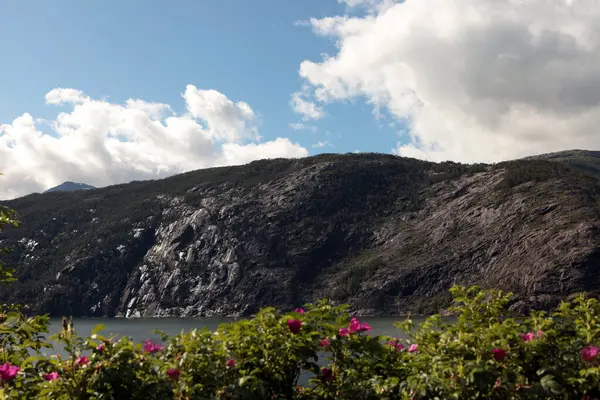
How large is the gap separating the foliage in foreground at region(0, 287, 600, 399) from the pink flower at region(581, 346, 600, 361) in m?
0.01

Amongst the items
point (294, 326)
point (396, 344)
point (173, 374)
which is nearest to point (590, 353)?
point (396, 344)

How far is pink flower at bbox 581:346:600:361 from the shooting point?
5.45 m

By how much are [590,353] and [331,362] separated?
10.3 ft

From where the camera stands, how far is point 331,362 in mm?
6969

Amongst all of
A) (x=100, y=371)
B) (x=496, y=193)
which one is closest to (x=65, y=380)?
(x=100, y=371)

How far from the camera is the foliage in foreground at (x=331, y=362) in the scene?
17.9ft

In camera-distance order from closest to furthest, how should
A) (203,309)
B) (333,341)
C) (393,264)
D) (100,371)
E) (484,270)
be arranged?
(100,371), (333,341), (484,270), (393,264), (203,309)

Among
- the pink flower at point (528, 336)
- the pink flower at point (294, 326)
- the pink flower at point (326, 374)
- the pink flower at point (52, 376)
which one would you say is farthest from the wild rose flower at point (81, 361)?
the pink flower at point (528, 336)

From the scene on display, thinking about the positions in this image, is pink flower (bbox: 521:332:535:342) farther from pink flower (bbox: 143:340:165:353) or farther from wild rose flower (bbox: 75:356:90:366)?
wild rose flower (bbox: 75:356:90:366)

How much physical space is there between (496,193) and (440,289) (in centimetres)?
4694

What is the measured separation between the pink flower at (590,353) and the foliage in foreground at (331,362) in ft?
0.04

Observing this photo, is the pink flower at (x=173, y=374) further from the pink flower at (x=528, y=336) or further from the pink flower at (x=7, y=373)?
the pink flower at (x=528, y=336)

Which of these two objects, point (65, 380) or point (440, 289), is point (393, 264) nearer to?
point (440, 289)

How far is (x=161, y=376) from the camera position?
5.65 m
